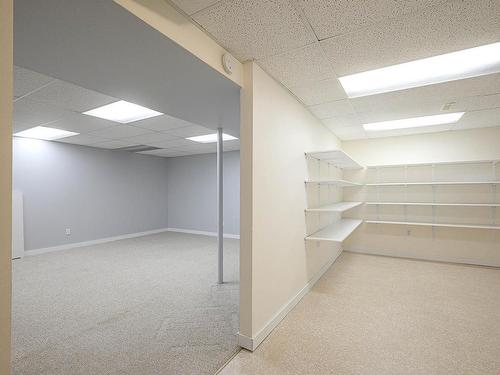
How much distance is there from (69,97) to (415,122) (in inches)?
186

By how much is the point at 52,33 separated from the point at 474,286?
4801 mm

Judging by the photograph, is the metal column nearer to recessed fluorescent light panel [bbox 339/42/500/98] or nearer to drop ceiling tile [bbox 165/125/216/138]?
drop ceiling tile [bbox 165/125/216/138]

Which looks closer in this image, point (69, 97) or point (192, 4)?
point (192, 4)

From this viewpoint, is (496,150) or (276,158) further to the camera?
(496,150)

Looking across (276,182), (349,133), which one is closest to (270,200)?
(276,182)

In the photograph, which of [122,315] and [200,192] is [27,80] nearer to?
[122,315]

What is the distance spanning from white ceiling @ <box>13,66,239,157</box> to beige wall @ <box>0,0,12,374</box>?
1.83 metres

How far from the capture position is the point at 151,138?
16.1 ft

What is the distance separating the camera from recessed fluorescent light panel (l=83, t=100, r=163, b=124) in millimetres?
3227

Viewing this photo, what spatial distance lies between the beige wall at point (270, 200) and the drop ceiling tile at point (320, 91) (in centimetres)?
11

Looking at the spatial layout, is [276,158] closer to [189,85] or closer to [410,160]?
[189,85]

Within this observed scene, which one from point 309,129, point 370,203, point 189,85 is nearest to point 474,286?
→ point 370,203

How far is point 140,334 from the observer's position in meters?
2.20

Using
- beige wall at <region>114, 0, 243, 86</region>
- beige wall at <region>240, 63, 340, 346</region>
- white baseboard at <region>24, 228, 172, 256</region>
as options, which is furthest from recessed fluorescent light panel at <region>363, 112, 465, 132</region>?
white baseboard at <region>24, 228, 172, 256</region>
